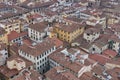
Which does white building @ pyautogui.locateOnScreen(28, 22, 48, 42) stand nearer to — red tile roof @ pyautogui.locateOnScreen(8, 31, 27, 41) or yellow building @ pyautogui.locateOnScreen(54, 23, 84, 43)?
red tile roof @ pyautogui.locateOnScreen(8, 31, 27, 41)

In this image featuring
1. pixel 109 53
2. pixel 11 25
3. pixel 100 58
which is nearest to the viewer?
pixel 100 58

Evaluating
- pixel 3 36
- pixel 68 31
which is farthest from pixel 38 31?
pixel 3 36

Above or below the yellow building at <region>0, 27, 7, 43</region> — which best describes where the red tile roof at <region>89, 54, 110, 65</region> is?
below

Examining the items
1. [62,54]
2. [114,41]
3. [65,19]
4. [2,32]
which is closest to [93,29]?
[114,41]

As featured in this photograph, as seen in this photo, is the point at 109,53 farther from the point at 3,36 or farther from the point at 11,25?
the point at 11,25

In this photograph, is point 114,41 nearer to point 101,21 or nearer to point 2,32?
point 101,21

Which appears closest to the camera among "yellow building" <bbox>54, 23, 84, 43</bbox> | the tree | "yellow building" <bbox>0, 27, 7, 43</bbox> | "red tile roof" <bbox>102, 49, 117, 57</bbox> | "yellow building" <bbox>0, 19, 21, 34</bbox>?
"red tile roof" <bbox>102, 49, 117, 57</bbox>

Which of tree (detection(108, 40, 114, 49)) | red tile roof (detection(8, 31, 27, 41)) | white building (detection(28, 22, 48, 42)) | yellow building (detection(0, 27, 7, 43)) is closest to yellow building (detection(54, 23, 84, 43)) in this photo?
white building (detection(28, 22, 48, 42))
